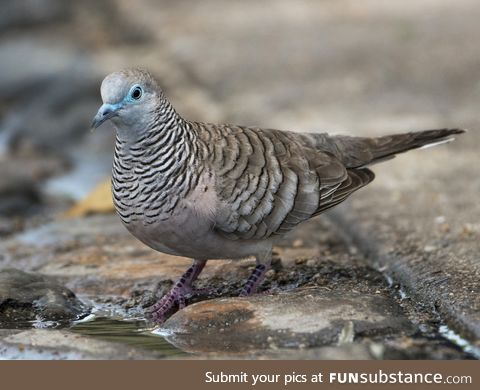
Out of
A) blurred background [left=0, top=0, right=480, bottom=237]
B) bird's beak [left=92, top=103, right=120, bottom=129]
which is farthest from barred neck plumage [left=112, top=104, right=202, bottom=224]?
blurred background [left=0, top=0, right=480, bottom=237]

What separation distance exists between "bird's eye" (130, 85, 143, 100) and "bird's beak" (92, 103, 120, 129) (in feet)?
0.38

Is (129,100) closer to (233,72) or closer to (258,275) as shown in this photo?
(258,275)

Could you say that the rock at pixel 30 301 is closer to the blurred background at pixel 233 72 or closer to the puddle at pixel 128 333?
the puddle at pixel 128 333

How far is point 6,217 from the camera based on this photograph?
7.69 meters

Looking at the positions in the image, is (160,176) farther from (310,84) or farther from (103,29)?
(103,29)

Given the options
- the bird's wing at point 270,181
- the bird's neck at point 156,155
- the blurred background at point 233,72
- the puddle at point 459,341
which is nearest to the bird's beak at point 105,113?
the bird's neck at point 156,155

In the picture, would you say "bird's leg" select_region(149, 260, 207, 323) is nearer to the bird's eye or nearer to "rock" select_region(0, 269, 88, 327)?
"rock" select_region(0, 269, 88, 327)

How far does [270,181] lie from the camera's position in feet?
16.9

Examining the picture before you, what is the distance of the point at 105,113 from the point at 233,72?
551 centimetres

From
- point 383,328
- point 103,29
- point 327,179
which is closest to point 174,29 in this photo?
point 103,29

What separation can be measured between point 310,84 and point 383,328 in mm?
5276

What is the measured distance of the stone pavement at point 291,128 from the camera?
446cm

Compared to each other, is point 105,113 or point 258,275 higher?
point 105,113

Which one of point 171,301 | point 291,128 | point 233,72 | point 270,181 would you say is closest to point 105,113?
point 270,181
